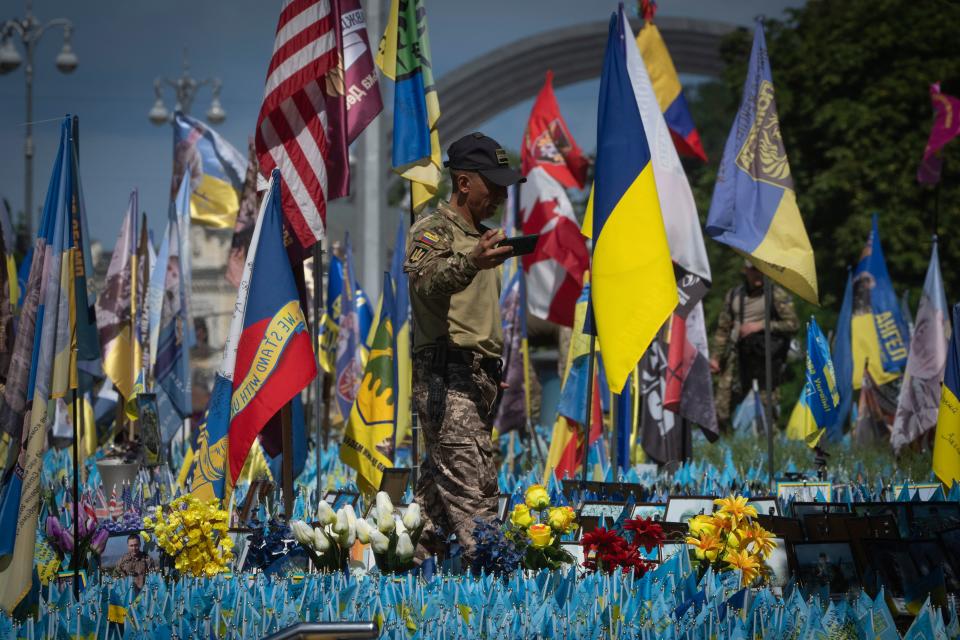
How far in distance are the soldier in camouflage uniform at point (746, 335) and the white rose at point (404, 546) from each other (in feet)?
22.0

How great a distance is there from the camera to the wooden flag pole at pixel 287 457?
6.24m

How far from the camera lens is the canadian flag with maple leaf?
10.1 metres

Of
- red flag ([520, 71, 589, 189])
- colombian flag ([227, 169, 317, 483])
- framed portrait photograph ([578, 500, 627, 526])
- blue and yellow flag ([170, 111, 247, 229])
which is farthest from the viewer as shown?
red flag ([520, 71, 589, 189])

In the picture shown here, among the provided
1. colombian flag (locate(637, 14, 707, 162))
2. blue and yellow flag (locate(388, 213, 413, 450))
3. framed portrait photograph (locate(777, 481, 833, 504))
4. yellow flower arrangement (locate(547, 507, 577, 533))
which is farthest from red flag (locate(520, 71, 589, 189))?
yellow flower arrangement (locate(547, 507, 577, 533))

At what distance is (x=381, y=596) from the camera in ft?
15.2

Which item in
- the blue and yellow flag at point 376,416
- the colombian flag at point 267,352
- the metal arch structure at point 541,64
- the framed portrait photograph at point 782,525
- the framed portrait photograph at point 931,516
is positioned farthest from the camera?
the metal arch structure at point 541,64

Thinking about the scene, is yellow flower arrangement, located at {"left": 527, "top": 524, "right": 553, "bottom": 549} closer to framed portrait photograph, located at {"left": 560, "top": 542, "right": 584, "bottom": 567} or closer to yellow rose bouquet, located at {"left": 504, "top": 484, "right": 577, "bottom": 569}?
yellow rose bouquet, located at {"left": 504, "top": 484, "right": 577, "bottom": 569}

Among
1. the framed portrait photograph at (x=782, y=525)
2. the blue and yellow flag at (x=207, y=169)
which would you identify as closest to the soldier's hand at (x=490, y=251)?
the framed portrait photograph at (x=782, y=525)

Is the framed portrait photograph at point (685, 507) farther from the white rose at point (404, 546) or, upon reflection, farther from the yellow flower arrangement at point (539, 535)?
the white rose at point (404, 546)

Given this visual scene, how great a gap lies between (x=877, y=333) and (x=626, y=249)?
7.51m

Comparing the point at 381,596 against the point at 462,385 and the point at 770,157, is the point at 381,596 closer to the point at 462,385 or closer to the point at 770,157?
the point at 462,385

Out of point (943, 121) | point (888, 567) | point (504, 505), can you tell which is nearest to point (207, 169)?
point (504, 505)

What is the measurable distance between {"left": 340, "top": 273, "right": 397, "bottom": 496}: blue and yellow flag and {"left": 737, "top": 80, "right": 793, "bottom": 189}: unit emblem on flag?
2.64m

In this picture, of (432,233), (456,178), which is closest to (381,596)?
(432,233)
